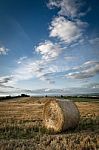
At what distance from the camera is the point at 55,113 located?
13.9 meters

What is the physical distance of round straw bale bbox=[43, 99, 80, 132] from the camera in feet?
43.3

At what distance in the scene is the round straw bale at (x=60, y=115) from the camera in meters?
13.2

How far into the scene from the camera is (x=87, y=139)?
33.2ft

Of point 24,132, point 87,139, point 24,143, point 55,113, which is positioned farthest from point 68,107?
point 24,143

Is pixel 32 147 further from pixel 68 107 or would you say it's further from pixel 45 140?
pixel 68 107

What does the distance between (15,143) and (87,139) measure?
2747 mm

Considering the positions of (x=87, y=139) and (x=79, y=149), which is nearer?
(x=79, y=149)

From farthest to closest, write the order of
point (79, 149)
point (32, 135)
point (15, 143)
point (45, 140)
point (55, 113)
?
point (55, 113), point (32, 135), point (45, 140), point (15, 143), point (79, 149)

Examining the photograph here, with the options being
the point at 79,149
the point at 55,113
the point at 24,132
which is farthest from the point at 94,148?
the point at 55,113

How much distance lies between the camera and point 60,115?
13.4 meters

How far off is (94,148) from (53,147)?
A: 4.61 feet

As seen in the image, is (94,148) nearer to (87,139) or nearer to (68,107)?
(87,139)

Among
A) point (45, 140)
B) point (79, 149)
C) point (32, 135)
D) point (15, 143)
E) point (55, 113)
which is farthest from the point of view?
point (55, 113)

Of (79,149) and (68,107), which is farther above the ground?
(68,107)
